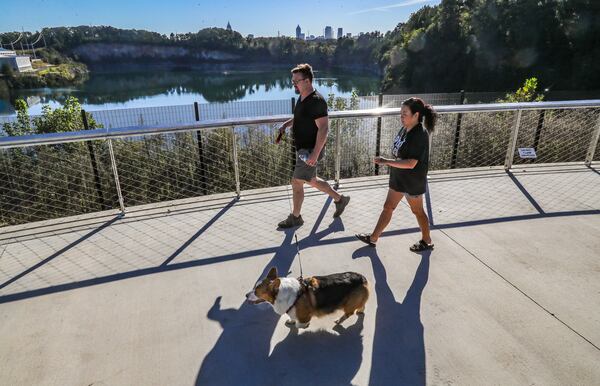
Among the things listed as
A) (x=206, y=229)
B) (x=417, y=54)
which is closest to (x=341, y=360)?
(x=206, y=229)

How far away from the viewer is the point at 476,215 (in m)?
4.12

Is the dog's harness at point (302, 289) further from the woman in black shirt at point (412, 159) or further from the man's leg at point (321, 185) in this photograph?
the man's leg at point (321, 185)

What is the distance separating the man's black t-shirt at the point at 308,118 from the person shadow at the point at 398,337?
1312mm

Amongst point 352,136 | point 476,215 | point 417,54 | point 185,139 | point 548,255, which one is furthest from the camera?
point 417,54

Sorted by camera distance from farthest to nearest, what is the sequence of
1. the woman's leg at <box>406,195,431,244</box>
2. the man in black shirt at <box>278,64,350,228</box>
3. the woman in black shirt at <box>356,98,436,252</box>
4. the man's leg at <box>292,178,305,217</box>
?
the man's leg at <box>292,178,305,217</box> → the man in black shirt at <box>278,64,350,228</box> → the woman's leg at <box>406,195,431,244</box> → the woman in black shirt at <box>356,98,436,252</box>

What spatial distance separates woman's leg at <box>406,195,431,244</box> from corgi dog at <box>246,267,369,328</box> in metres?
1.03

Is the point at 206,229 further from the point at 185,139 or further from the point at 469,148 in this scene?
the point at 469,148

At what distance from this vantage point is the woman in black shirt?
2.95 metres

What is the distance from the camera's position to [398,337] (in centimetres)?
244

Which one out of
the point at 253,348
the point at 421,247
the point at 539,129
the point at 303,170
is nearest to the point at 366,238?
the point at 421,247

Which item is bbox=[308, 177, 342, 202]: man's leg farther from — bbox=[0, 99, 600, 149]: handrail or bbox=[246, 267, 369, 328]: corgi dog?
bbox=[246, 267, 369, 328]: corgi dog

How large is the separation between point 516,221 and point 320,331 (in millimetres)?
2634

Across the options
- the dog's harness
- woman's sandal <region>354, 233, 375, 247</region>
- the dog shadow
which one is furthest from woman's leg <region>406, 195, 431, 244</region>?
the dog's harness

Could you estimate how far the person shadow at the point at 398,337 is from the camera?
2.15 m
